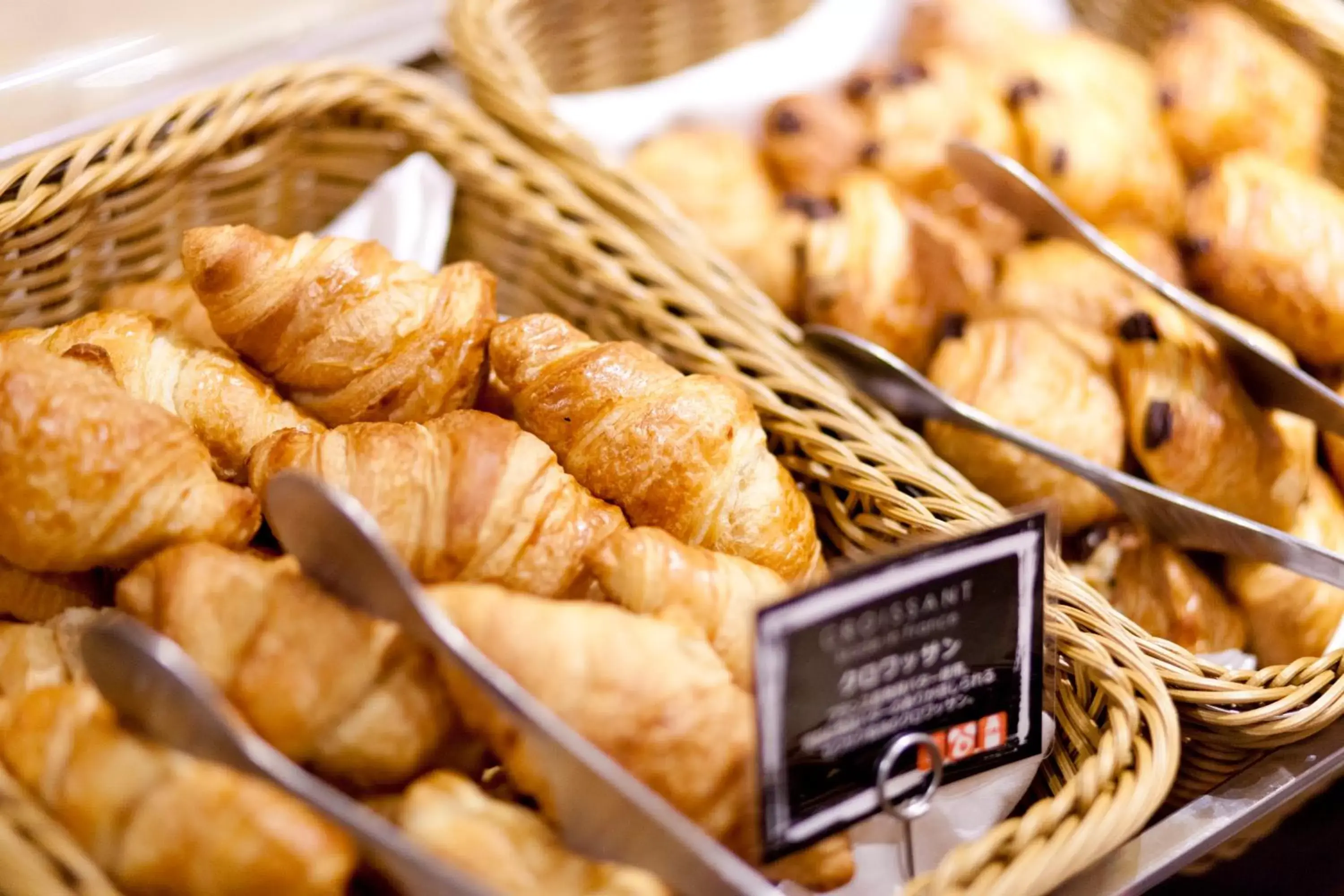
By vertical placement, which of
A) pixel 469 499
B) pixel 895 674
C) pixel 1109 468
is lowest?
pixel 1109 468

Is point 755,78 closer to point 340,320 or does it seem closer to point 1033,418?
point 1033,418

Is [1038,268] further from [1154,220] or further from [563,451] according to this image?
[563,451]

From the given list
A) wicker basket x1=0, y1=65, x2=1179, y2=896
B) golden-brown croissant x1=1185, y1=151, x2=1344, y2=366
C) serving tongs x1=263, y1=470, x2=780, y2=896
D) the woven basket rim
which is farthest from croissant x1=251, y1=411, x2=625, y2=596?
golden-brown croissant x1=1185, y1=151, x2=1344, y2=366

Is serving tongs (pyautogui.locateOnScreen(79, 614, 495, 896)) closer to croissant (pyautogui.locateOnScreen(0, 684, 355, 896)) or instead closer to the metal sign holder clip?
croissant (pyautogui.locateOnScreen(0, 684, 355, 896))

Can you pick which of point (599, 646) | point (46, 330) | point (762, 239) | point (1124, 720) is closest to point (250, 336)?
point (46, 330)

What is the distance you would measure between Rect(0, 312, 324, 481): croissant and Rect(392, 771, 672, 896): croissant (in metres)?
0.42

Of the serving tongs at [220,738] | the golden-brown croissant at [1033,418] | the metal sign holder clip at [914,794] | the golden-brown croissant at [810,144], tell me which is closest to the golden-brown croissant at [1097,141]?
the golden-brown croissant at [810,144]

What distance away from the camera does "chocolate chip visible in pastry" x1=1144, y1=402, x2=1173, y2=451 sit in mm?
1249

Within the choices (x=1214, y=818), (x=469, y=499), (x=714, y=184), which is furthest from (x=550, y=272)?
(x=1214, y=818)

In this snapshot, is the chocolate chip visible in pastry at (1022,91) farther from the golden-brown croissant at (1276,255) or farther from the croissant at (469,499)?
the croissant at (469,499)

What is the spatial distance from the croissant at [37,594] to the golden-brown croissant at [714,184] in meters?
0.91

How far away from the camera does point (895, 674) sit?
32.6 inches

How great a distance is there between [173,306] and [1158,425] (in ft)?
3.65

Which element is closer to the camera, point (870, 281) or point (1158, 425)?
point (1158, 425)
